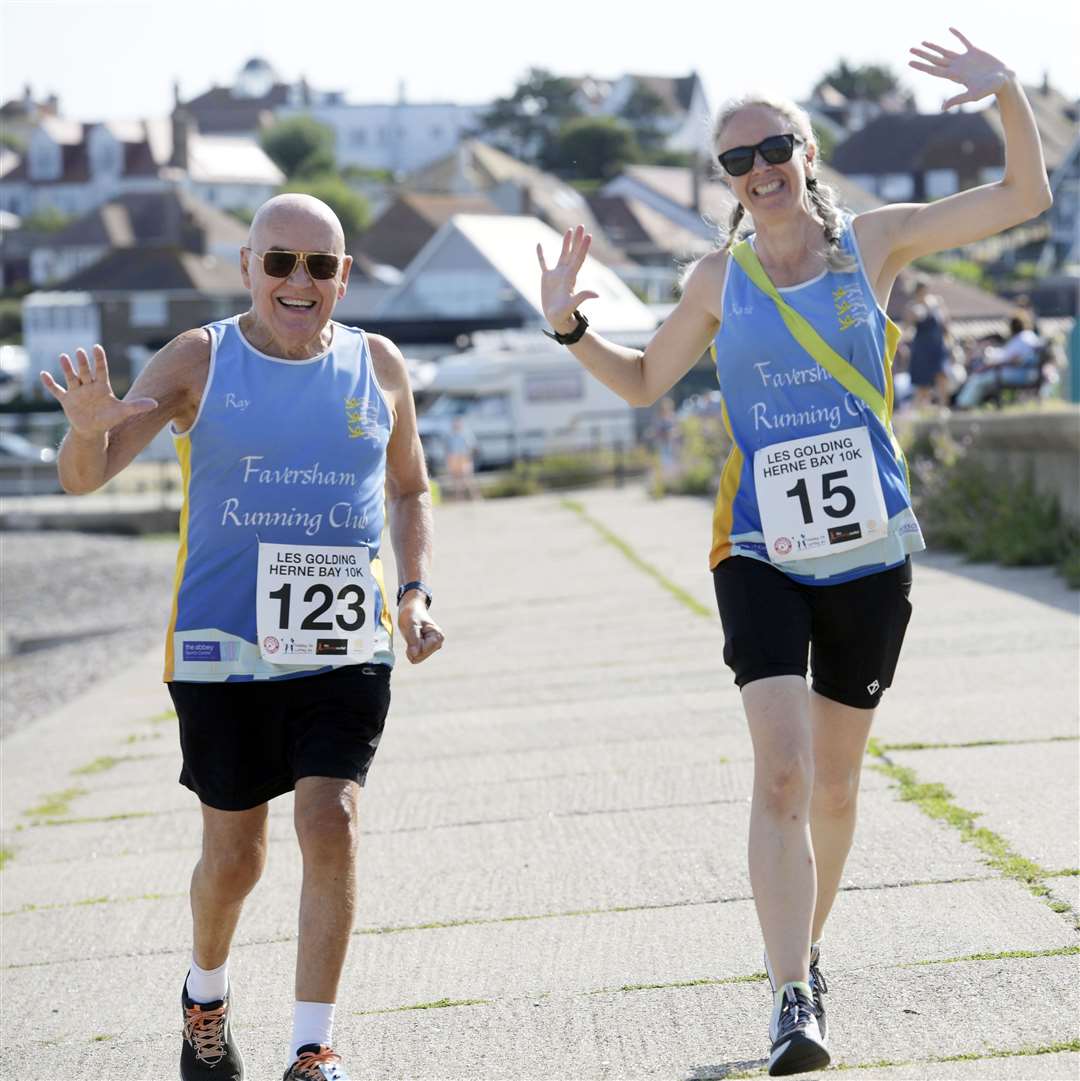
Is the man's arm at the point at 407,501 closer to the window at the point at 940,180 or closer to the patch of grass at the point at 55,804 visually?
the patch of grass at the point at 55,804

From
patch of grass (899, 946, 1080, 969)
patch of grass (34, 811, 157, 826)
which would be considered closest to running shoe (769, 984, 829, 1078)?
patch of grass (899, 946, 1080, 969)

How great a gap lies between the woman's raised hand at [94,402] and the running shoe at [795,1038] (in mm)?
1911

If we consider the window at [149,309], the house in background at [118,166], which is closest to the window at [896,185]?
the house in background at [118,166]

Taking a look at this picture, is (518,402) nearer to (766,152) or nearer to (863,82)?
(766,152)

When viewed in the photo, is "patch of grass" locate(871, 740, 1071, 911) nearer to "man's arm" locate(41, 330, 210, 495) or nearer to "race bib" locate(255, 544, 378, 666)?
"race bib" locate(255, 544, 378, 666)

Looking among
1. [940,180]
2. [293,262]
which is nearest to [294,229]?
[293,262]

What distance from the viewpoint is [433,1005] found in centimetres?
495

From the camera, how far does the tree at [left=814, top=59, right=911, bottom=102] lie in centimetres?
17200

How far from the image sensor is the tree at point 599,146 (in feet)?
424

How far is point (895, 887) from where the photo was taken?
18.2ft

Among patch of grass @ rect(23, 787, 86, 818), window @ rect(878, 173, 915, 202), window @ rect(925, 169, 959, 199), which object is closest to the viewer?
patch of grass @ rect(23, 787, 86, 818)

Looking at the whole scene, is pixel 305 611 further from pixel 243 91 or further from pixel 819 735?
pixel 243 91

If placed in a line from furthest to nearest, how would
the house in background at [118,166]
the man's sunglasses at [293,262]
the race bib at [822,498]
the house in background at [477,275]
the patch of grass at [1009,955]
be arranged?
the house in background at [118,166]
the house in background at [477,275]
the patch of grass at [1009,955]
the man's sunglasses at [293,262]
the race bib at [822,498]

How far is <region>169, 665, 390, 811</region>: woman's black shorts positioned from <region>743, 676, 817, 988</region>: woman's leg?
2.94 ft
